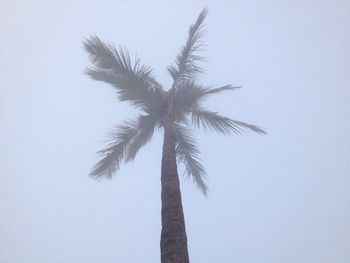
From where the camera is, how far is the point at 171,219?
269 inches

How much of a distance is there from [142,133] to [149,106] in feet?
2.61

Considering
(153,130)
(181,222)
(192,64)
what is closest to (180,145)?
(153,130)

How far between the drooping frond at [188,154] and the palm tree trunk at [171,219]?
2.78m

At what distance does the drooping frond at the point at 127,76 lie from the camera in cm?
1151

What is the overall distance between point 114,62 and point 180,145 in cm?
303

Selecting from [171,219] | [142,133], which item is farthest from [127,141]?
[171,219]

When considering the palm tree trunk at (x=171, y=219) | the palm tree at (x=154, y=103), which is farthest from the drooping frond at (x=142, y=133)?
the palm tree trunk at (x=171, y=219)

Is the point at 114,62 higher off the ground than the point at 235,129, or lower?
higher

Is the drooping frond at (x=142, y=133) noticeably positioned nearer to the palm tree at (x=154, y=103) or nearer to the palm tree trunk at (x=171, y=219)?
the palm tree at (x=154, y=103)

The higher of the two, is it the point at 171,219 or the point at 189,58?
the point at 189,58

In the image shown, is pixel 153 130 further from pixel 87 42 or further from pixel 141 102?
pixel 87 42

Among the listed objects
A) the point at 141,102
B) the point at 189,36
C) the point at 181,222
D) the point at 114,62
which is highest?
the point at 189,36

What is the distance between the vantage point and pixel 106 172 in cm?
1101

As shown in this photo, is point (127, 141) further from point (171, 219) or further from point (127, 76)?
point (171, 219)
